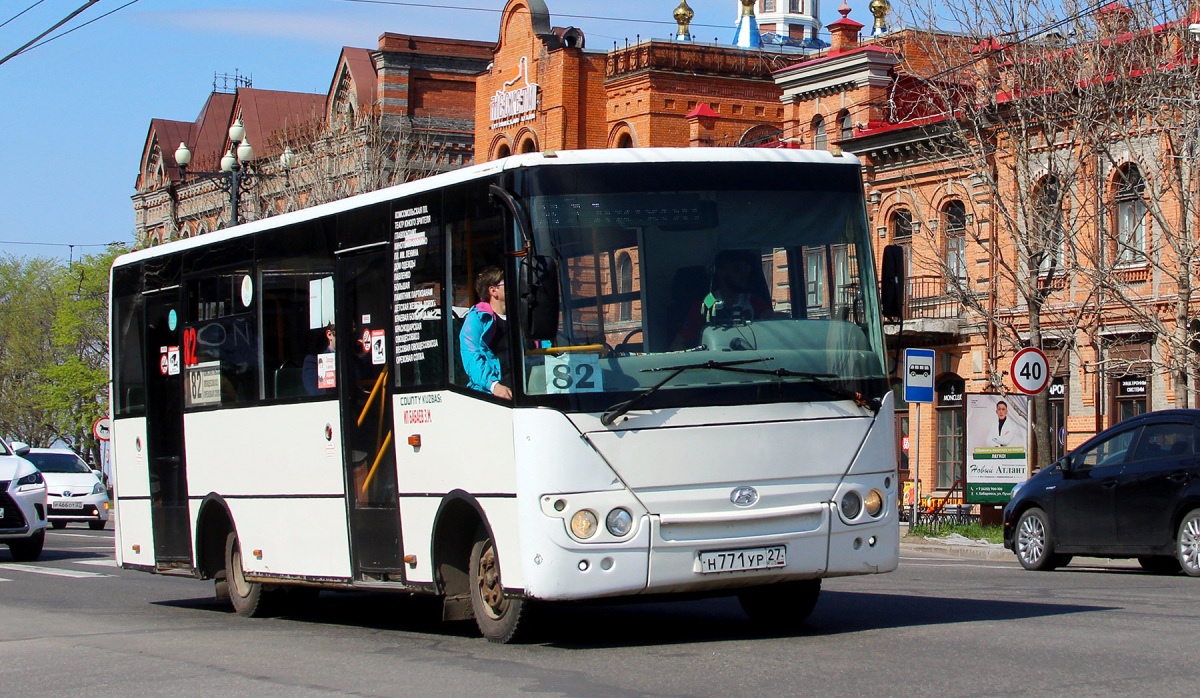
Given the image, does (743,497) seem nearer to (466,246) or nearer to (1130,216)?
(466,246)

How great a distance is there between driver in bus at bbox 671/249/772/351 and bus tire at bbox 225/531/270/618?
214 inches

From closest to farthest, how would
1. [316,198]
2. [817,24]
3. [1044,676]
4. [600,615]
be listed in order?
[1044,676], [600,615], [316,198], [817,24]

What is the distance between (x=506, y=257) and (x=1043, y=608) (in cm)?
486

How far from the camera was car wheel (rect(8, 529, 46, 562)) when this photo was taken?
2191 centimetres

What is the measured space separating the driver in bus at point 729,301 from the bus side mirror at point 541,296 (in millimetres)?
792

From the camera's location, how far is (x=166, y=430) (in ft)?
47.2

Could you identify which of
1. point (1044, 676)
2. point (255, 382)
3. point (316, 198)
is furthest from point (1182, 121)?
point (316, 198)

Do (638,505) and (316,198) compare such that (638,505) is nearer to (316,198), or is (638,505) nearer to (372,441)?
(372,441)

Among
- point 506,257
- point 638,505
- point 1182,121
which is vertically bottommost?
point 638,505

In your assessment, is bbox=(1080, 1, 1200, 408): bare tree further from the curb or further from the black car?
the black car

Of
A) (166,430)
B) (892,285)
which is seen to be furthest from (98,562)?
(892,285)

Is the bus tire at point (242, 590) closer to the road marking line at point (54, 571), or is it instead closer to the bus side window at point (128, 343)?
the bus side window at point (128, 343)

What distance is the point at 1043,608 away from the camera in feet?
38.5

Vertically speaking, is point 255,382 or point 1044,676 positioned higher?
point 255,382
